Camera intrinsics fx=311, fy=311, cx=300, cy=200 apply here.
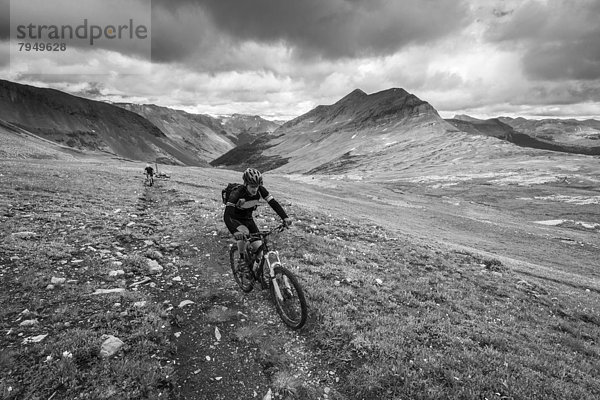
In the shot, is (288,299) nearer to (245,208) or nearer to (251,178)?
(245,208)

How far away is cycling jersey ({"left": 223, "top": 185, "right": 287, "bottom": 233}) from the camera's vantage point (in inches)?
411

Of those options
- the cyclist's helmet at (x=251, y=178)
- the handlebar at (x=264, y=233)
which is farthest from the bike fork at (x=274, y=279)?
the cyclist's helmet at (x=251, y=178)

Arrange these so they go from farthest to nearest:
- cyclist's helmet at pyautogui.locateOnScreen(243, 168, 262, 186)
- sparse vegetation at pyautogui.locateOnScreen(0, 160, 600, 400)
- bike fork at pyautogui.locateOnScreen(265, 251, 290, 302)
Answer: cyclist's helmet at pyautogui.locateOnScreen(243, 168, 262, 186), bike fork at pyautogui.locateOnScreen(265, 251, 290, 302), sparse vegetation at pyautogui.locateOnScreen(0, 160, 600, 400)

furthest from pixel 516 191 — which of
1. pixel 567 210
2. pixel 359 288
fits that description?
pixel 359 288

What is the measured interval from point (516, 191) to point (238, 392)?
142 m

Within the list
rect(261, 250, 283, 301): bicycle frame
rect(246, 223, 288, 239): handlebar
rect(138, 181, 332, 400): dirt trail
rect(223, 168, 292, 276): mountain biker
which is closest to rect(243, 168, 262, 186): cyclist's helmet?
rect(223, 168, 292, 276): mountain biker

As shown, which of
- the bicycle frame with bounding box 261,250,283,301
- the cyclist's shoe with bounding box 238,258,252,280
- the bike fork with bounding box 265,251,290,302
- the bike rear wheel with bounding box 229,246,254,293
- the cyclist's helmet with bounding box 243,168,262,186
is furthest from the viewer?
the bike rear wheel with bounding box 229,246,254,293

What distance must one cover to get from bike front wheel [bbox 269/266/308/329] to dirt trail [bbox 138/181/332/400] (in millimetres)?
331

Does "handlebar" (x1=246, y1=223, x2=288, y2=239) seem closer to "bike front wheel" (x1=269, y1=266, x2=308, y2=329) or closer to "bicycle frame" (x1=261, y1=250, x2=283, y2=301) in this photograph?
"bicycle frame" (x1=261, y1=250, x2=283, y2=301)

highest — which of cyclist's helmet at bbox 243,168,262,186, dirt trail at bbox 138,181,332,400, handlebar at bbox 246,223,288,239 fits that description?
cyclist's helmet at bbox 243,168,262,186

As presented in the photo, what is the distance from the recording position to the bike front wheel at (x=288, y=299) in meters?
8.96

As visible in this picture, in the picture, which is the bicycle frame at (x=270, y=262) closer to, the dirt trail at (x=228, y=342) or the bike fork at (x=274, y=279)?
the bike fork at (x=274, y=279)

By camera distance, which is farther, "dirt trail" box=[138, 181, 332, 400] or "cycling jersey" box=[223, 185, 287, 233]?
"cycling jersey" box=[223, 185, 287, 233]

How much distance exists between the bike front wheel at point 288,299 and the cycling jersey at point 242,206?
199 centimetres
